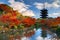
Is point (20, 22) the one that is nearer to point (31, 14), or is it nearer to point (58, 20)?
point (31, 14)

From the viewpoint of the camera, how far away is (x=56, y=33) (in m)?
1.54

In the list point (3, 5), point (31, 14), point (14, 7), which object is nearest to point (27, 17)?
point (31, 14)

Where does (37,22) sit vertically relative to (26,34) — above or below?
above

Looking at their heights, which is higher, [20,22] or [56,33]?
[20,22]

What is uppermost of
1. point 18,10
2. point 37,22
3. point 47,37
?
point 18,10

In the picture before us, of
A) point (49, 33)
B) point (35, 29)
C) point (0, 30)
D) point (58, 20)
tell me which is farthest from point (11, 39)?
point (58, 20)

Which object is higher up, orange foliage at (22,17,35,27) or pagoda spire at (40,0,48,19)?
pagoda spire at (40,0,48,19)

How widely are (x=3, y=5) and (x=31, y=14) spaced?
29cm

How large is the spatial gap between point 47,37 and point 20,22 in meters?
0.30

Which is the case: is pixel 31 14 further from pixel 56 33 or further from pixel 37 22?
pixel 56 33

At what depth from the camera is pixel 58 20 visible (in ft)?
5.14

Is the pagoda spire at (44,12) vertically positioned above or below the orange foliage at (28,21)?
above

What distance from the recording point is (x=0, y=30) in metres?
1.52

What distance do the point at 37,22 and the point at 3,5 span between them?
1.22 ft
